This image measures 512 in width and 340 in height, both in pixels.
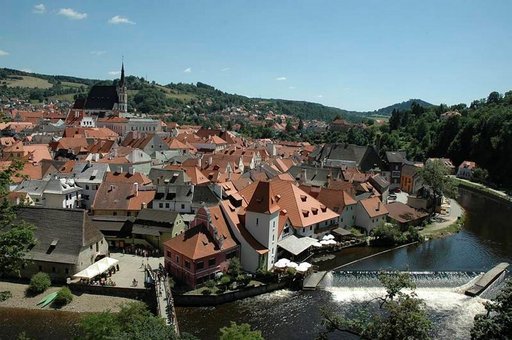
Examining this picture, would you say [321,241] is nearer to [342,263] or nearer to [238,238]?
[342,263]

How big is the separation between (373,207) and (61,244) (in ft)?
125

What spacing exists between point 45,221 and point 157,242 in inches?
434

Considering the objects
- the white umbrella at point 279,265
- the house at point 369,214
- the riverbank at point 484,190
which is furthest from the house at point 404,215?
the riverbank at point 484,190

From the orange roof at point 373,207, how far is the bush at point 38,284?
37.7 m

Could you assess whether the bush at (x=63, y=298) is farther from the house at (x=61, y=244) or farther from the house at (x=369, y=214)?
the house at (x=369, y=214)

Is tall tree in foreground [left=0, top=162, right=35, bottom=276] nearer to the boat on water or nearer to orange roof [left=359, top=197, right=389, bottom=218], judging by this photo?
the boat on water

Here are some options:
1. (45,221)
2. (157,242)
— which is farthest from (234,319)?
(45,221)

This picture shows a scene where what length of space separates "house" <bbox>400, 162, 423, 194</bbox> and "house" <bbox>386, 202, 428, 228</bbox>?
22.4m

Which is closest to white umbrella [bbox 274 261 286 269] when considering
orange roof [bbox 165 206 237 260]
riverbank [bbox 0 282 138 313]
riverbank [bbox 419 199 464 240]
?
orange roof [bbox 165 206 237 260]

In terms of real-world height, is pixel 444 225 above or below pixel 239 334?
below

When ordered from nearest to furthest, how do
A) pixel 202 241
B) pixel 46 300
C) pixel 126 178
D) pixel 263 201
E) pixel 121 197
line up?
pixel 46 300 → pixel 202 241 → pixel 263 201 → pixel 121 197 → pixel 126 178

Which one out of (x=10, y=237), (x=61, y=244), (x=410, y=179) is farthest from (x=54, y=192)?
(x=410, y=179)

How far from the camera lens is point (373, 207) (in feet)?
195

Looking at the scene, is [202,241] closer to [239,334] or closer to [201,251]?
[201,251]
